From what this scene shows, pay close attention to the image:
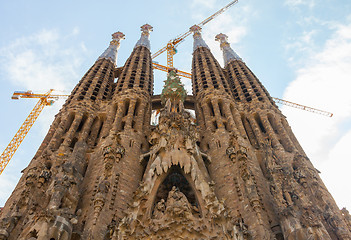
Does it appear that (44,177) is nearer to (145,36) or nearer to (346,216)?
(346,216)

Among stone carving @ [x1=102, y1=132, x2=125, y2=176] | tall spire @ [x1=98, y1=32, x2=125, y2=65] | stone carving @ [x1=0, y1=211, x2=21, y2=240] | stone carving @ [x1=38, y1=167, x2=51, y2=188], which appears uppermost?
tall spire @ [x1=98, y1=32, x2=125, y2=65]

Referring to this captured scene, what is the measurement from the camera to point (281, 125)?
24328 millimetres

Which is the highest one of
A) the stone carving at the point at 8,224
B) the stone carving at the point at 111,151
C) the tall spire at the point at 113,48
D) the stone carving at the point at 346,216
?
the tall spire at the point at 113,48

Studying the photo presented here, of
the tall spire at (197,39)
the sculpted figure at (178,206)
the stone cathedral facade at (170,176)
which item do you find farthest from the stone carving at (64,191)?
the tall spire at (197,39)

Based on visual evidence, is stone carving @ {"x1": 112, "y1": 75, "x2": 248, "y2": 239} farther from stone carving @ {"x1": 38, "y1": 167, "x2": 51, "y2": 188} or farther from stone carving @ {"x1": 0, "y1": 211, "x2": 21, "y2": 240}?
stone carving @ {"x1": 38, "y1": 167, "x2": 51, "y2": 188}

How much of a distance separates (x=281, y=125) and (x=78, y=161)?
50.3 ft

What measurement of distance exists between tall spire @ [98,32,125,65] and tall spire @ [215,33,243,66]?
13995 mm

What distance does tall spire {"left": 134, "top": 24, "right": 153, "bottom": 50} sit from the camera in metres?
42.0

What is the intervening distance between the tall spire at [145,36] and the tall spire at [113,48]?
9.34ft

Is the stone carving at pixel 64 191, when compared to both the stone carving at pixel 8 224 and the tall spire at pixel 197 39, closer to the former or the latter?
the stone carving at pixel 8 224

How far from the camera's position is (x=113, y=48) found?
40719mm

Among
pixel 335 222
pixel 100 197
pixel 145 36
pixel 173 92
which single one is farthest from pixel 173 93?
pixel 145 36

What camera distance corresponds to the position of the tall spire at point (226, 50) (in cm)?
3823

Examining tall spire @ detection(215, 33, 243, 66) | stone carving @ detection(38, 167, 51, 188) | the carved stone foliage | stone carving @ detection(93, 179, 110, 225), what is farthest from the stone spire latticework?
tall spire @ detection(215, 33, 243, 66)
